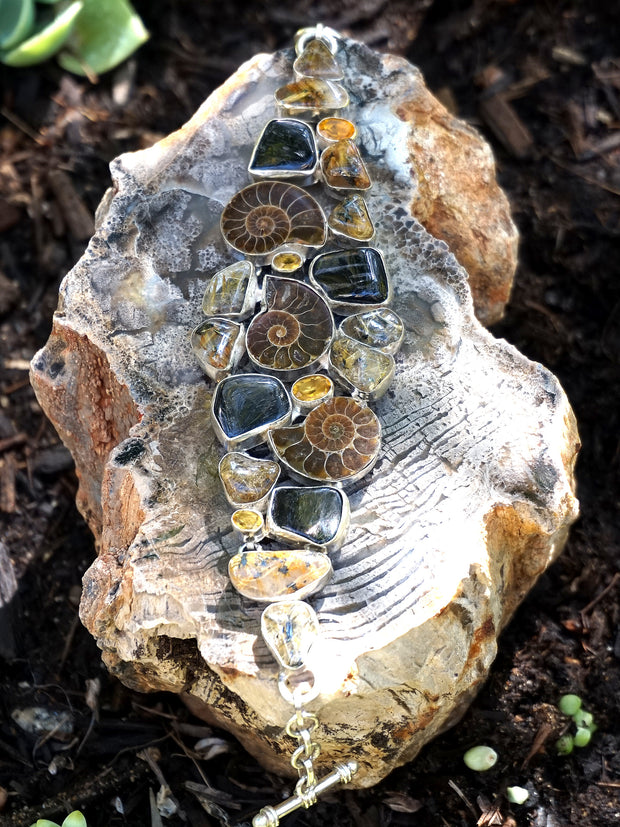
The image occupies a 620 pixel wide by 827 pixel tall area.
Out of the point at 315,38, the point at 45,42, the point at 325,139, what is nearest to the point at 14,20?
the point at 45,42

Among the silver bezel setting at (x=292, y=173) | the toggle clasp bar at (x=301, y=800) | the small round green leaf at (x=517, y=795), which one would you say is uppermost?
the silver bezel setting at (x=292, y=173)

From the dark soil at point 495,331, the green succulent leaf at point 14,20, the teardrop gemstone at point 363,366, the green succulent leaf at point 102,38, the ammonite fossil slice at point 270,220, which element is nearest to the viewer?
the teardrop gemstone at point 363,366

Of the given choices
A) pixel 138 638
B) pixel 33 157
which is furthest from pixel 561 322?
pixel 33 157

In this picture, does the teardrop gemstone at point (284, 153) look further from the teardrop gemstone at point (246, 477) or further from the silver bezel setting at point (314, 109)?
the teardrop gemstone at point (246, 477)

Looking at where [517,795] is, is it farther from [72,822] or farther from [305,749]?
[72,822]

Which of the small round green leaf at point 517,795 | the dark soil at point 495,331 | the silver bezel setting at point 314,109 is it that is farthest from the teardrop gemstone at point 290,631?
the silver bezel setting at point 314,109

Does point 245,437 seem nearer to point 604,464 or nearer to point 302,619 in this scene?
point 302,619

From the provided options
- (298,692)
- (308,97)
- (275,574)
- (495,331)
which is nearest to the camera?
(298,692)
